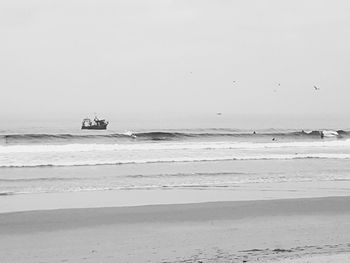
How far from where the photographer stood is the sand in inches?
293

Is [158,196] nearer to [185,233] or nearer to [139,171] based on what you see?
[185,233]

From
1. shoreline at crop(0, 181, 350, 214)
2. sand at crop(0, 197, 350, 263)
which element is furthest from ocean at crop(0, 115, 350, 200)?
sand at crop(0, 197, 350, 263)

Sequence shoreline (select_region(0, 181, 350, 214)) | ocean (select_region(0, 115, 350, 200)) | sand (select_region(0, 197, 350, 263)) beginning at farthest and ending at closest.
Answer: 1. ocean (select_region(0, 115, 350, 200))
2. shoreline (select_region(0, 181, 350, 214))
3. sand (select_region(0, 197, 350, 263))

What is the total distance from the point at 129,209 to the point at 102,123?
48.2 metres

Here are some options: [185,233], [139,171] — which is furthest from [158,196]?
[139,171]

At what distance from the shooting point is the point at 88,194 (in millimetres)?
13797

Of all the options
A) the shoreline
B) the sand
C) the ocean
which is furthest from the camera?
the ocean

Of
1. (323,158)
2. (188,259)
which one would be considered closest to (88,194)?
(188,259)

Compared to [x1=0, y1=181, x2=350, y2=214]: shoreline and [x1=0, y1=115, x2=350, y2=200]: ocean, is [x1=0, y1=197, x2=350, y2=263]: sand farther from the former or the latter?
[x1=0, y1=115, x2=350, y2=200]: ocean

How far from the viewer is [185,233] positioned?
916 centimetres

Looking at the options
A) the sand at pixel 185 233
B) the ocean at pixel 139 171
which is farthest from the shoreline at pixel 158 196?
the sand at pixel 185 233

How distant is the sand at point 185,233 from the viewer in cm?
743

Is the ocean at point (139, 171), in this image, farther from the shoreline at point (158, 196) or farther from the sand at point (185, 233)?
the sand at point (185, 233)

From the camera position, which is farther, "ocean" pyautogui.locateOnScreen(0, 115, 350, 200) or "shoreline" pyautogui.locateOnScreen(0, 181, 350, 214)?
"ocean" pyautogui.locateOnScreen(0, 115, 350, 200)
